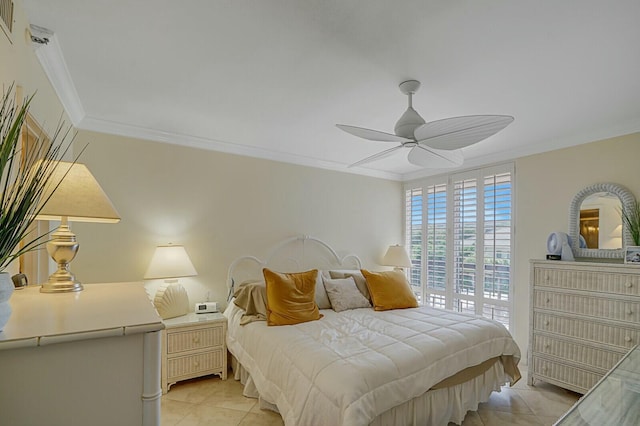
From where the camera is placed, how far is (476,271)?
3.96 meters

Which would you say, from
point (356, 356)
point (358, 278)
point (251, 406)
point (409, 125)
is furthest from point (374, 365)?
point (358, 278)

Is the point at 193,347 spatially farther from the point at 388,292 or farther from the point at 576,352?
the point at 576,352

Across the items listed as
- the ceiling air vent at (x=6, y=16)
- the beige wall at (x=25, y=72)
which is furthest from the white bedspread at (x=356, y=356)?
the ceiling air vent at (x=6, y=16)

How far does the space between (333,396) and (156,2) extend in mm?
2137

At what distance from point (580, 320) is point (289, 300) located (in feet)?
8.49

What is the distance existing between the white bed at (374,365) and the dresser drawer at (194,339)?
133mm

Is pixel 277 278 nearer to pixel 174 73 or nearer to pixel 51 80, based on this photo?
pixel 174 73

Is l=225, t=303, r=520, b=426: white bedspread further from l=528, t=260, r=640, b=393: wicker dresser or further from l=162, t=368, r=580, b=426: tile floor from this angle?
l=528, t=260, r=640, b=393: wicker dresser

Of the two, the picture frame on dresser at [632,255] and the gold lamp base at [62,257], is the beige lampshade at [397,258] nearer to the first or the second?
the picture frame on dresser at [632,255]

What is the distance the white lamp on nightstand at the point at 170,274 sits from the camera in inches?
116

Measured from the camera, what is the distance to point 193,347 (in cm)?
293

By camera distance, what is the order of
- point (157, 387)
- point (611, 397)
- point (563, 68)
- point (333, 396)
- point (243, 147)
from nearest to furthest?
point (157, 387), point (611, 397), point (333, 396), point (563, 68), point (243, 147)

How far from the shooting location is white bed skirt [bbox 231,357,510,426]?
194 cm

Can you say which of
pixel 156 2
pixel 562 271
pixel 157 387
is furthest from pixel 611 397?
pixel 156 2
